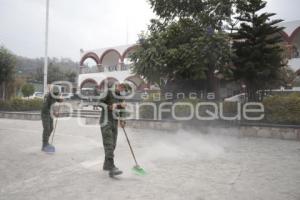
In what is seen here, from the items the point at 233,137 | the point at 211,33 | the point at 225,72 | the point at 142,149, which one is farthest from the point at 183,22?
the point at 142,149

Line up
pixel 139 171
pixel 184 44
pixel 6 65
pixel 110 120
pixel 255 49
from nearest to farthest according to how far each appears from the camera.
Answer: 1. pixel 139 171
2. pixel 110 120
3. pixel 255 49
4. pixel 184 44
5. pixel 6 65

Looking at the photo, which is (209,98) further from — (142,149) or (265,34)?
(142,149)

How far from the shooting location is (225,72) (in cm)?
1267

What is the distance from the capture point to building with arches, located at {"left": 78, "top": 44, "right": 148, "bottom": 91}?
100 feet

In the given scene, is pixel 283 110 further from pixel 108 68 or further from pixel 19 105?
pixel 108 68

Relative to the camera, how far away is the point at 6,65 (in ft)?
67.8

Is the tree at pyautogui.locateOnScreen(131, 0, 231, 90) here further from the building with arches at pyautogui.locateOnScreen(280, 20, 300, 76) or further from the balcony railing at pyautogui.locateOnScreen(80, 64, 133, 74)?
the balcony railing at pyautogui.locateOnScreen(80, 64, 133, 74)

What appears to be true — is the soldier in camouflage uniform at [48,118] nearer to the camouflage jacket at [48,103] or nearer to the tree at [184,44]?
the camouflage jacket at [48,103]

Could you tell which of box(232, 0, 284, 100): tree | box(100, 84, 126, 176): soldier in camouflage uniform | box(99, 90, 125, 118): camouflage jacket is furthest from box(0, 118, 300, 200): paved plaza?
box(232, 0, 284, 100): tree

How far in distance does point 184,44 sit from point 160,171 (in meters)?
8.16

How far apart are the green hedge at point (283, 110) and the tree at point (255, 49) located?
166cm

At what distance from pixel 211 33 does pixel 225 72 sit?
70.3 inches

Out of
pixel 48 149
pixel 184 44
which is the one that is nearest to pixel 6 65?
pixel 184 44

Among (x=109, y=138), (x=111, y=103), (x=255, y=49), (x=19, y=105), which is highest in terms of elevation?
(x=255, y=49)
